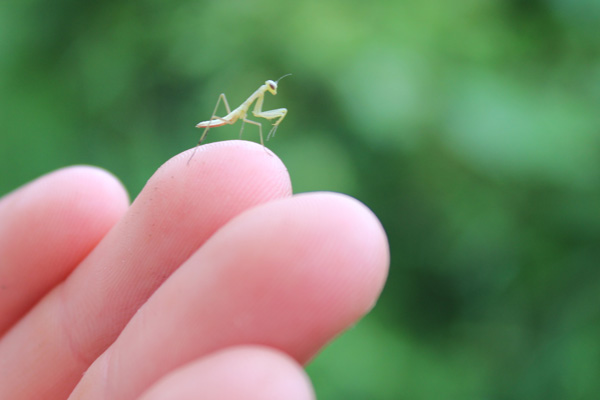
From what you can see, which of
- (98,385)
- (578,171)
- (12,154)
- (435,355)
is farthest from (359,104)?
(12,154)

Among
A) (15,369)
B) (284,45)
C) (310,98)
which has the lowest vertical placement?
(15,369)

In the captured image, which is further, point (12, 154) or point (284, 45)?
point (12, 154)

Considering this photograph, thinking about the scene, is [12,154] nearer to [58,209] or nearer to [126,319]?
[58,209]

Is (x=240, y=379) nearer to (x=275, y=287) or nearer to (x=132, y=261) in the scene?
(x=275, y=287)

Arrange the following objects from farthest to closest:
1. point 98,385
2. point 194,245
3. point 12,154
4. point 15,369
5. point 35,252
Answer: point 12,154
point 35,252
point 15,369
point 194,245
point 98,385

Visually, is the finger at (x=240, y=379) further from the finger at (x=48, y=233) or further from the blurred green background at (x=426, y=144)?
the blurred green background at (x=426, y=144)

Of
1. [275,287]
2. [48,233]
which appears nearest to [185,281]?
[275,287]

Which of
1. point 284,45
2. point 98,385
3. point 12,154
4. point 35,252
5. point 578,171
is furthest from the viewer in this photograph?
point 12,154

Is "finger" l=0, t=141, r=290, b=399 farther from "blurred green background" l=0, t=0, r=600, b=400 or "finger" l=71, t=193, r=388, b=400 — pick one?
"blurred green background" l=0, t=0, r=600, b=400
